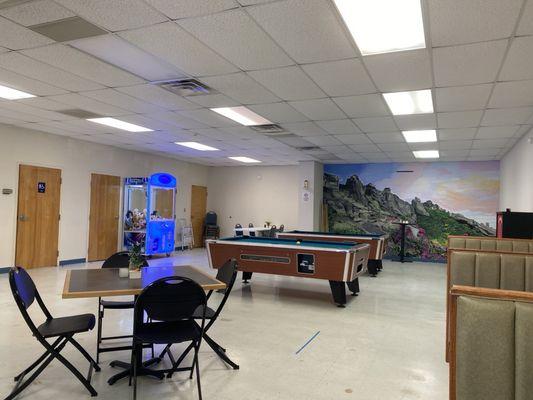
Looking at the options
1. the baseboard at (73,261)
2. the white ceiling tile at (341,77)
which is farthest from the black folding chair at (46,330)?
the baseboard at (73,261)

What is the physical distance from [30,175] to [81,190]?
4.11ft

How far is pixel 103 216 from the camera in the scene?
368 inches

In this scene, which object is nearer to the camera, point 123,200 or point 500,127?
point 500,127

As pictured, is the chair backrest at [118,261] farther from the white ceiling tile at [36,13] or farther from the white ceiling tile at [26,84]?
the white ceiling tile at [26,84]

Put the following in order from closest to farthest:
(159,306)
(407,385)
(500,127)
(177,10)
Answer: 1. (159,306)
2. (177,10)
3. (407,385)
4. (500,127)

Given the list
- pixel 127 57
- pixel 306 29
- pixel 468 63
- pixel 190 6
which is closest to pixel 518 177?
pixel 468 63

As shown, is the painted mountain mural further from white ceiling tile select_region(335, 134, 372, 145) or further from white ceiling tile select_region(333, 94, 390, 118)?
white ceiling tile select_region(333, 94, 390, 118)

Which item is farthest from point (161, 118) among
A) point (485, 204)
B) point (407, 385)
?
point (485, 204)

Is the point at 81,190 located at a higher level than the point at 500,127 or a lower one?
lower

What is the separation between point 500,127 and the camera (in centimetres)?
628

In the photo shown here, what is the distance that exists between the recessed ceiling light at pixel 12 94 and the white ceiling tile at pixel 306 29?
388 cm

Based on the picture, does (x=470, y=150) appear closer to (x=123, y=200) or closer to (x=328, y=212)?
(x=328, y=212)

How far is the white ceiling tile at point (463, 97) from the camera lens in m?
4.44

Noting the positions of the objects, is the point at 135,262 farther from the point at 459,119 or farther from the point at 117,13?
the point at 459,119
